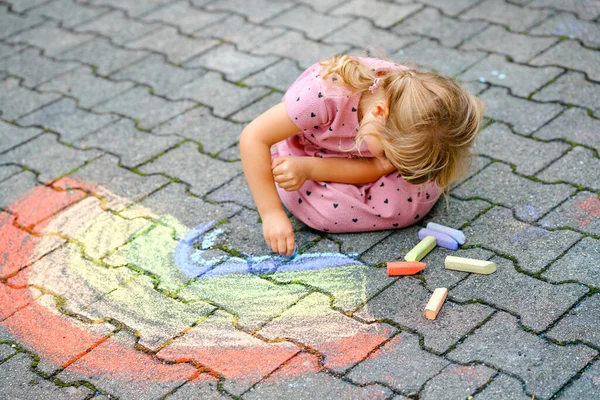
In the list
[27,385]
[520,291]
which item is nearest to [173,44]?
[27,385]

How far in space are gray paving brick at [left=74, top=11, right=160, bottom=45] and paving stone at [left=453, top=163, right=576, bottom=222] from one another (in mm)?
2245

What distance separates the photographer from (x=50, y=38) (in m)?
4.35

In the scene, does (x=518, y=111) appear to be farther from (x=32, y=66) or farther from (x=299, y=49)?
(x=32, y=66)

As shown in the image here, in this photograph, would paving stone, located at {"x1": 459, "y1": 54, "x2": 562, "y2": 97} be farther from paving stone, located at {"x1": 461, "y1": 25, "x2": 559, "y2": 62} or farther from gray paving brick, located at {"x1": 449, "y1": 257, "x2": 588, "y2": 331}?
gray paving brick, located at {"x1": 449, "y1": 257, "x2": 588, "y2": 331}

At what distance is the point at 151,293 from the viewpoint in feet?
8.12

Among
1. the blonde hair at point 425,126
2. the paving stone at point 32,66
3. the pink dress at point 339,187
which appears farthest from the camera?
the paving stone at point 32,66

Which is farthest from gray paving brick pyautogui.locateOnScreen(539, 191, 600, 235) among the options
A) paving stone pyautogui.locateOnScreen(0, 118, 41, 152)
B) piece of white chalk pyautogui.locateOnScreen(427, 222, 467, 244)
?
paving stone pyautogui.locateOnScreen(0, 118, 41, 152)

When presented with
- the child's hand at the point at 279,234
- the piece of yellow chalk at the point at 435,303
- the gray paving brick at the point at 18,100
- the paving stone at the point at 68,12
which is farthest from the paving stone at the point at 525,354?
the paving stone at the point at 68,12

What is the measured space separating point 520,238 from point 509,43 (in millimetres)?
1453

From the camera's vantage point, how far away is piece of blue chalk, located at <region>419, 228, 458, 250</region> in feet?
8.21

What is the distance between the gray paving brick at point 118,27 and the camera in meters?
4.25

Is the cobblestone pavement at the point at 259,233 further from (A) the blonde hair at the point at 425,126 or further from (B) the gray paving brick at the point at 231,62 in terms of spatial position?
(A) the blonde hair at the point at 425,126

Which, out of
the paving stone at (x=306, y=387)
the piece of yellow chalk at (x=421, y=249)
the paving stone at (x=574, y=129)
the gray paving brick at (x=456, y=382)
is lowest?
the paving stone at (x=306, y=387)

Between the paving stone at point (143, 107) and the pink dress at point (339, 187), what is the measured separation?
3.19 ft
